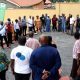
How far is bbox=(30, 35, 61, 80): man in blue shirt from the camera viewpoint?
26.0 ft

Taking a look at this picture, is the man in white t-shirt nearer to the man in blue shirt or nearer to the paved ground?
the man in blue shirt

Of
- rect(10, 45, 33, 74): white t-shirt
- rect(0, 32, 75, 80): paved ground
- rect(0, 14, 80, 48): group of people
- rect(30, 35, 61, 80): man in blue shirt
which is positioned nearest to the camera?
rect(30, 35, 61, 80): man in blue shirt

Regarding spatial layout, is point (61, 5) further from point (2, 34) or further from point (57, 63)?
point (57, 63)

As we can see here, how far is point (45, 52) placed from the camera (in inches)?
313

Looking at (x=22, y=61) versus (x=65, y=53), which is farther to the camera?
(x=65, y=53)

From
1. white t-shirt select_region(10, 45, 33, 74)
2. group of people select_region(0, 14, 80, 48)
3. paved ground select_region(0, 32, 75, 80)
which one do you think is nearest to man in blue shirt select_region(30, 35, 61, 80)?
white t-shirt select_region(10, 45, 33, 74)

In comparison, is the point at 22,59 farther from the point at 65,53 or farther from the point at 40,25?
the point at 40,25

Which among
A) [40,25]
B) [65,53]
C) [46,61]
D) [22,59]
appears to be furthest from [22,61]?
[40,25]

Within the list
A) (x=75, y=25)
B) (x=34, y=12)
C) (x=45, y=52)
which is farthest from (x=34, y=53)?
(x=34, y=12)

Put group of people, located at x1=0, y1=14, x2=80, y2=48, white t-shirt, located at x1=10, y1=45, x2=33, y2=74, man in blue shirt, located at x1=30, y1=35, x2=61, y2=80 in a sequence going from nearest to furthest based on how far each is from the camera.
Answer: man in blue shirt, located at x1=30, y1=35, x2=61, y2=80 → white t-shirt, located at x1=10, y1=45, x2=33, y2=74 → group of people, located at x1=0, y1=14, x2=80, y2=48

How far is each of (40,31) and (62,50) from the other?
11747 mm

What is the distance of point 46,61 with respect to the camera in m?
7.96

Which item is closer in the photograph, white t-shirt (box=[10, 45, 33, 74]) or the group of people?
white t-shirt (box=[10, 45, 33, 74])

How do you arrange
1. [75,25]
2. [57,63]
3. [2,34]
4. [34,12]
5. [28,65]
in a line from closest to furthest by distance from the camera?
[57,63] < [28,65] < [2,34] < [75,25] < [34,12]
